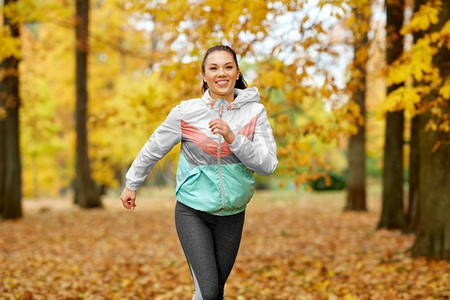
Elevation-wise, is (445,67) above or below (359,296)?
above

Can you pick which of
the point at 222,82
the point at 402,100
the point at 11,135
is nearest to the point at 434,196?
the point at 402,100

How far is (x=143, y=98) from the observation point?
7.04 meters

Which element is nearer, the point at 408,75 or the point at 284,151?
the point at 408,75

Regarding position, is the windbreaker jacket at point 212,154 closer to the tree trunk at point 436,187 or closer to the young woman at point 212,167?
the young woman at point 212,167

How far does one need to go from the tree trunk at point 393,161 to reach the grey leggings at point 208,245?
7.06 metres

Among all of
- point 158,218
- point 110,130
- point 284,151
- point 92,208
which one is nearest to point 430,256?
point 284,151

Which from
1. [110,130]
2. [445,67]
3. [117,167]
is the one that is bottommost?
[117,167]

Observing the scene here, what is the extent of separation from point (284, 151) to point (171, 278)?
231cm

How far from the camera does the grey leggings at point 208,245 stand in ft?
9.98

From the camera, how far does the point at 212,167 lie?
3039 millimetres

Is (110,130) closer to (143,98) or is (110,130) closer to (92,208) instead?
(92,208)

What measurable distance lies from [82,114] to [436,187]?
1227 cm

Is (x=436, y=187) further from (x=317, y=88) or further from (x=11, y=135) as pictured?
(x=11, y=135)

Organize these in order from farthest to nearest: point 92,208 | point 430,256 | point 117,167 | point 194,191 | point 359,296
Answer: point 117,167 → point 92,208 → point 430,256 → point 359,296 → point 194,191
